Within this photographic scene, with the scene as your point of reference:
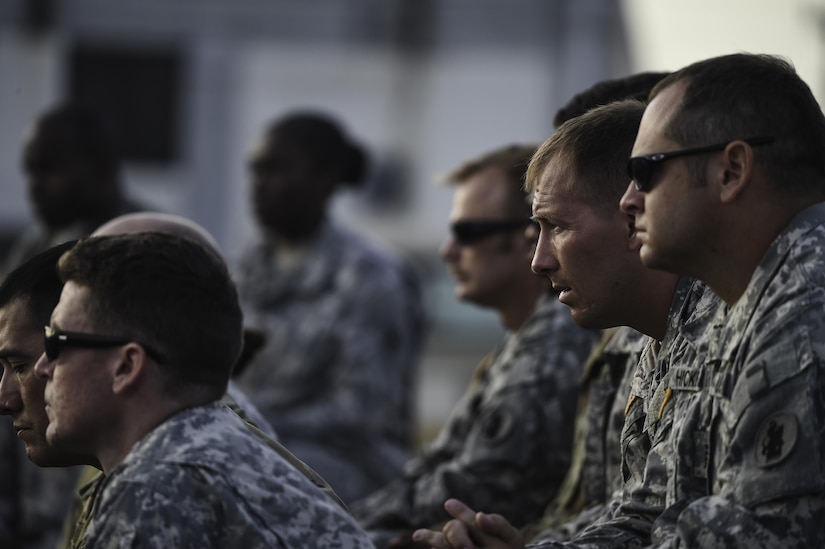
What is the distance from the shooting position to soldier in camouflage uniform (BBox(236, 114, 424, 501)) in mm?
5895

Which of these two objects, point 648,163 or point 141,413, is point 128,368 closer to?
point 141,413

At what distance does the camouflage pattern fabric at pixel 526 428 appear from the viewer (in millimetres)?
4328

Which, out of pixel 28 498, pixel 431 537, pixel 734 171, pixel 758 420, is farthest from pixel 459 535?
pixel 28 498

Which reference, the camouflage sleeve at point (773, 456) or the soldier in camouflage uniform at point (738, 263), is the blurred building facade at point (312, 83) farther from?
the camouflage sleeve at point (773, 456)

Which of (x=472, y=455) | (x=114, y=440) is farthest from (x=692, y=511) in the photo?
(x=472, y=455)

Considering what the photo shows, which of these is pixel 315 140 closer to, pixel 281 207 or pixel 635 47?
pixel 281 207

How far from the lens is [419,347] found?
6.49 m

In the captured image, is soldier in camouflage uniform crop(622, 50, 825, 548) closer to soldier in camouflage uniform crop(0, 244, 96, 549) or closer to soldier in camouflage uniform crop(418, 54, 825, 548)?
soldier in camouflage uniform crop(418, 54, 825, 548)

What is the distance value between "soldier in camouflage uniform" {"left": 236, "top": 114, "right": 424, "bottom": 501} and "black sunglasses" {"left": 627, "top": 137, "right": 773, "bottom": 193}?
10.5 feet

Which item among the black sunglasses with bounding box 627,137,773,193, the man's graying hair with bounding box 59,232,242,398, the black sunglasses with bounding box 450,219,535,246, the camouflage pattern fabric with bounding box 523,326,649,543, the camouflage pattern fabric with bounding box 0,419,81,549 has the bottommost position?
the camouflage pattern fabric with bounding box 0,419,81,549

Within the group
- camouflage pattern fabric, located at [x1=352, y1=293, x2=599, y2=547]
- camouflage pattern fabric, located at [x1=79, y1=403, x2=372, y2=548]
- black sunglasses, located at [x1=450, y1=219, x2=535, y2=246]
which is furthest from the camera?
black sunglasses, located at [x1=450, y1=219, x2=535, y2=246]

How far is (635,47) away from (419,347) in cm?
1162

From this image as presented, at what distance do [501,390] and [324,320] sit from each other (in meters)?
1.83

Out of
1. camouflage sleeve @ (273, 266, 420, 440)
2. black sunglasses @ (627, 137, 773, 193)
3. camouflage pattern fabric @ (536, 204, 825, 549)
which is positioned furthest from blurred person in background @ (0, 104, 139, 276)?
camouflage pattern fabric @ (536, 204, 825, 549)
